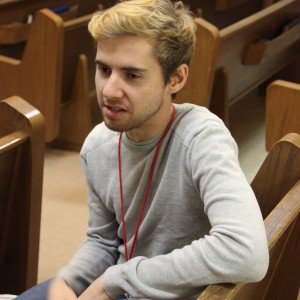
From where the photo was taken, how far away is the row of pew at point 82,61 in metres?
2.26

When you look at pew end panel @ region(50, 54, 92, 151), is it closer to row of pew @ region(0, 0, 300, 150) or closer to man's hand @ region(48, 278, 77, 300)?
row of pew @ region(0, 0, 300, 150)

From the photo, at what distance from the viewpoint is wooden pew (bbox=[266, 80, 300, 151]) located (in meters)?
1.49

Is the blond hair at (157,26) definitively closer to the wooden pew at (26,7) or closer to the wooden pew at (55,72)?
the wooden pew at (55,72)

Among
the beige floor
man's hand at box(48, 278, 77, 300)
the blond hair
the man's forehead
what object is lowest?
the beige floor

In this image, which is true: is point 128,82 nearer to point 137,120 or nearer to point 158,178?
point 137,120

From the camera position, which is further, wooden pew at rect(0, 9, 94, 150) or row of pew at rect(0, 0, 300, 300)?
wooden pew at rect(0, 9, 94, 150)

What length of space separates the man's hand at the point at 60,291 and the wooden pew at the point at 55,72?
4.56 feet

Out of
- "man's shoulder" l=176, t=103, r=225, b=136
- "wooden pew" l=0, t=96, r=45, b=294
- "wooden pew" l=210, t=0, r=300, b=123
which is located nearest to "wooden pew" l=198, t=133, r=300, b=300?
"man's shoulder" l=176, t=103, r=225, b=136

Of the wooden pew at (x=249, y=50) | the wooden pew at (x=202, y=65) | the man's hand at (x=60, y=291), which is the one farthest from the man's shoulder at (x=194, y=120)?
the wooden pew at (x=249, y=50)

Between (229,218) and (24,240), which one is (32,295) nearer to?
(24,240)

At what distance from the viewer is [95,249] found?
1222mm

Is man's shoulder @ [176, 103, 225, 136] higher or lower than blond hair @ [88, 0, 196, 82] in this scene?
lower

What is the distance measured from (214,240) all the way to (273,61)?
89.4 inches

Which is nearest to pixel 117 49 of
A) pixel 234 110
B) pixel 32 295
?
pixel 32 295
